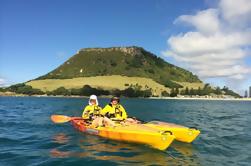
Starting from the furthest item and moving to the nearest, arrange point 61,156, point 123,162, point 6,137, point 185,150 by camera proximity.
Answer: point 6,137 < point 185,150 < point 61,156 < point 123,162

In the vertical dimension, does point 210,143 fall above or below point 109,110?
below

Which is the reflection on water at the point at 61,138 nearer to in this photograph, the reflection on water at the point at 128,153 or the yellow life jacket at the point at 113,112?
the reflection on water at the point at 128,153

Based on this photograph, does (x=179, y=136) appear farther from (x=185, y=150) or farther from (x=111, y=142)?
(x=111, y=142)

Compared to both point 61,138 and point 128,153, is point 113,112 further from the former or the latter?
point 128,153

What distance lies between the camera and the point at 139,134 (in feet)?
66.2

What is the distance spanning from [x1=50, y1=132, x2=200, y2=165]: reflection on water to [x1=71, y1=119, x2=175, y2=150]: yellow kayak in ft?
1.19

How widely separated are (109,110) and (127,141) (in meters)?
4.91

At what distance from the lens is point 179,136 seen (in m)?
22.0

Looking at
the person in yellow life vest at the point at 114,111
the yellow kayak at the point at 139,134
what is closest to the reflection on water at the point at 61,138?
the yellow kayak at the point at 139,134

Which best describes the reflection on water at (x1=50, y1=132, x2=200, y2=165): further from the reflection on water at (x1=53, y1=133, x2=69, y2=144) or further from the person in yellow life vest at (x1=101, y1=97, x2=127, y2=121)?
the person in yellow life vest at (x1=101, y1=97, x2=127, y2=121)

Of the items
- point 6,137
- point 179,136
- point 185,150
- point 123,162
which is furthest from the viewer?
point 6,137

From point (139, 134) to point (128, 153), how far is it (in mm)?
1693

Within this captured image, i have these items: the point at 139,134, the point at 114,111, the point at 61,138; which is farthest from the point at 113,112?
the point at 139,134

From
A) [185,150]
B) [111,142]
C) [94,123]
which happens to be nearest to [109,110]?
[94,123]
